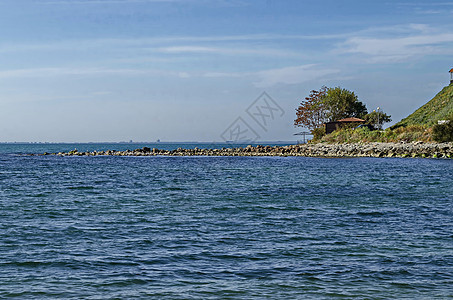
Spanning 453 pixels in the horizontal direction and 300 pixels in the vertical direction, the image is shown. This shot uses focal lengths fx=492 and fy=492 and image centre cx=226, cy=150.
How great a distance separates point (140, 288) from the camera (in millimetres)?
8914

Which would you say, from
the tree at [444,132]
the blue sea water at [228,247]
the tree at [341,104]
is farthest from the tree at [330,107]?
the blue sea water at [228,247]

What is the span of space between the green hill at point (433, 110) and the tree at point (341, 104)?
33.8ft

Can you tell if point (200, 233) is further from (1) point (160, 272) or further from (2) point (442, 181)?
(2) point (442, 181)

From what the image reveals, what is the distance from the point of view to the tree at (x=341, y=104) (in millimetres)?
104312

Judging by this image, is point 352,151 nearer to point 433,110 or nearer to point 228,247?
point 433,110

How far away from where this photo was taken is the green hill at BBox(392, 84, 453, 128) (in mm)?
88856

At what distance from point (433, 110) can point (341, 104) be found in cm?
1838

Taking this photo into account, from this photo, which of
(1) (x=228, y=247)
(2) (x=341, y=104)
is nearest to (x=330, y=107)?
(2) (x=341, y=104)

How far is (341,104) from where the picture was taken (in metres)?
104

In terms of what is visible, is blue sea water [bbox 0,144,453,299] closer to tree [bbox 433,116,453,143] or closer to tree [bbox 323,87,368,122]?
tree [bbox 433,116,453,143]

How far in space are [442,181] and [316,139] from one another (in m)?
67.0

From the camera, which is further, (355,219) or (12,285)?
(355,219)

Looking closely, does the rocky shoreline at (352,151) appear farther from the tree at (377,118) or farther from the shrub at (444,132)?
the tree at (377,118)

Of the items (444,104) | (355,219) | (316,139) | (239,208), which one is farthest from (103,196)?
(444,104)
